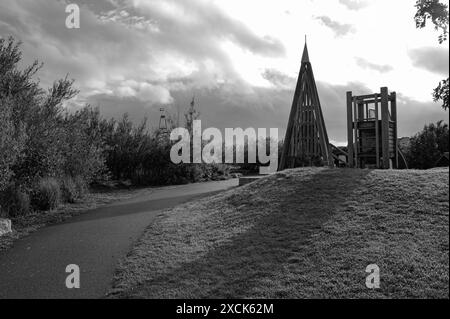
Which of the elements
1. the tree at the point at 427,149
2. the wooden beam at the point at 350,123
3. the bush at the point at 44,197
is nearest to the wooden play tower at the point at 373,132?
the wooden beam at the point at 350,123

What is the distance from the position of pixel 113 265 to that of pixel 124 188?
13906mm

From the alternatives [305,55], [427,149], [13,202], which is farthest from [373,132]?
[13,202]

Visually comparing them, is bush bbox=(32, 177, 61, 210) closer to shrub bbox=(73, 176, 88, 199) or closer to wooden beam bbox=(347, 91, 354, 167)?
shrub bbox=(73, 176, 88, 199)

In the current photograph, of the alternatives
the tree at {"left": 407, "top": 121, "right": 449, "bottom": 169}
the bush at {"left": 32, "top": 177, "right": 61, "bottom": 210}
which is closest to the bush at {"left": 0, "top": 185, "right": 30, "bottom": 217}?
the bush at {"left": 32, "top": 177, "right": 61, "bottom": 210}

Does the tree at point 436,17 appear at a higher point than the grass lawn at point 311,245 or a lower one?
higher

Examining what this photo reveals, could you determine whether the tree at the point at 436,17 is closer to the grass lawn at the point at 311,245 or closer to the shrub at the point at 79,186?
the grass lawn at the point at 311,245

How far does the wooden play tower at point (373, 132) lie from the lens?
1374 centimetres

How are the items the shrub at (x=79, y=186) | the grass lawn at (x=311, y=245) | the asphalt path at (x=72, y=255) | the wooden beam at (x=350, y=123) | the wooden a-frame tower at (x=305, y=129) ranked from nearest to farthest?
the grass lawn at (x=311, y=245), the asphalt path at (x=72, y=255), the wooden beam at (x=350, y=123), the shrub at (x=79, y=186), the wooden a-frame tower at (x=305, y=129)

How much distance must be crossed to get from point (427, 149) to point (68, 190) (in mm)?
16850

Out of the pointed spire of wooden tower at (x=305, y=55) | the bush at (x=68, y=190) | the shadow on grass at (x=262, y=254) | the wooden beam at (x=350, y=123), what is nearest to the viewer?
the shadow on grass at (x=262, y=254)

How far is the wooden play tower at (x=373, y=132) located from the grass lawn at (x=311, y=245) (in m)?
4.57

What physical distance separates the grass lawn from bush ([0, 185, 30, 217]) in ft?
14.8

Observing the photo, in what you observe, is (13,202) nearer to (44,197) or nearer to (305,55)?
(44,197)
